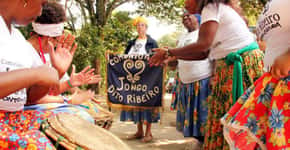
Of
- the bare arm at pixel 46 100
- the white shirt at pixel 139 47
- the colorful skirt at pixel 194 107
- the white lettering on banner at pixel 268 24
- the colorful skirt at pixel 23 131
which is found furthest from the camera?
→ the white shirt at pixel 139 47

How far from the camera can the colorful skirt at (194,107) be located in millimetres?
3658

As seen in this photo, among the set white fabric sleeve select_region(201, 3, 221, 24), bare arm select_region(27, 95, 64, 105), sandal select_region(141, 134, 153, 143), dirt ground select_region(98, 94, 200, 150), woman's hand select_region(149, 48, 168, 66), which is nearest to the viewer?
bare arm select_region(27, 95, 64, 105)

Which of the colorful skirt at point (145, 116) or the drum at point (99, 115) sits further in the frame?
the colorful skirt at point (145, 116)

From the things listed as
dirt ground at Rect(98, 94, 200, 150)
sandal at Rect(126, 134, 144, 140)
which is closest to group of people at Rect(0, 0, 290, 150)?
dirt ground at Rect(98, 94, 200, 150)

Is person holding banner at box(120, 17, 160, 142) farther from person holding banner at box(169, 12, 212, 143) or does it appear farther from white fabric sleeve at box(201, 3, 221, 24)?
white fabric sleeve at box(201, 3, 221, 24)

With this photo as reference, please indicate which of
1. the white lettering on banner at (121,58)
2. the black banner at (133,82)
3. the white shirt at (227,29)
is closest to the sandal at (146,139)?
the black banner at (133,82)

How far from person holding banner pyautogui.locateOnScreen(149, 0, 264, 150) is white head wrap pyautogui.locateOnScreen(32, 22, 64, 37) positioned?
3.28ft

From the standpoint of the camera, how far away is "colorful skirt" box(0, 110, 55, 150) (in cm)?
120

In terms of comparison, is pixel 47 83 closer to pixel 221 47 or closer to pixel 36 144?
pixel 36 144

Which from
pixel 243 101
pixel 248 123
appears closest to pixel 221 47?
pixel 243 101

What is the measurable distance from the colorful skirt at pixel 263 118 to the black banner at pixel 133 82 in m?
3.11

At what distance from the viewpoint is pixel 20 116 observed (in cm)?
146

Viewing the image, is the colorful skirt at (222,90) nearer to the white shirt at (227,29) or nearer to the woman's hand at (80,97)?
the white shirt at (227,29)

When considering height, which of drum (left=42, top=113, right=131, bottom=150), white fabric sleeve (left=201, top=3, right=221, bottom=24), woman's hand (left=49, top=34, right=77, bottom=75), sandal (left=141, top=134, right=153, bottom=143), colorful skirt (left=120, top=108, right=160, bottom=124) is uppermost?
white fabric sleeve (left=201, top=3, right=221, bottom=24)
